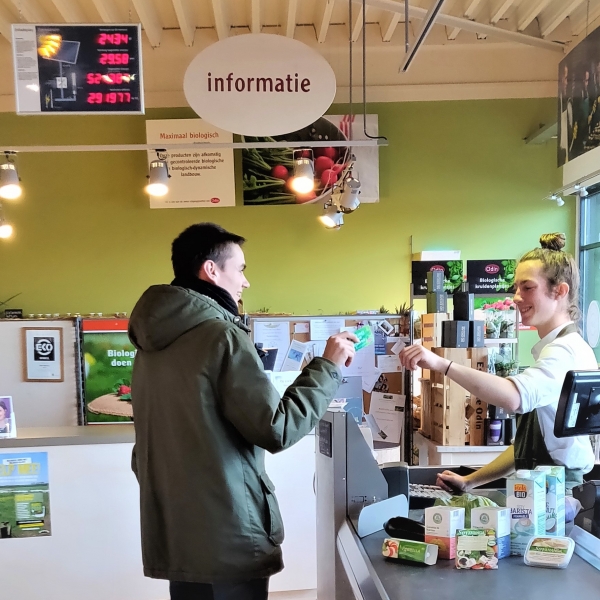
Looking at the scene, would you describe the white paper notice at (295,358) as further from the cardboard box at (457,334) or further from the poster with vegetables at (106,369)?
the poster with vegetables at (106,369)

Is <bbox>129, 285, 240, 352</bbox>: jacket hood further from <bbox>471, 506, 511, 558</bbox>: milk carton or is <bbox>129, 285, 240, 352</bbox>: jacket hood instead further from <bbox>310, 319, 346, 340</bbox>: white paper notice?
<bbox>310, 319, 346, 340</bbox>: white paper notice

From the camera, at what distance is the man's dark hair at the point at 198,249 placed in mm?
1947

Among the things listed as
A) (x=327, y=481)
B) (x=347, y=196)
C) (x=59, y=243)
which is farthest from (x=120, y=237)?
(x=327, y=481)

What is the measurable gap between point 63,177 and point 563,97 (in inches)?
188

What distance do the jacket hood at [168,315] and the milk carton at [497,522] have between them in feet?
2.88

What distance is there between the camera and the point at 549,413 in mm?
1949

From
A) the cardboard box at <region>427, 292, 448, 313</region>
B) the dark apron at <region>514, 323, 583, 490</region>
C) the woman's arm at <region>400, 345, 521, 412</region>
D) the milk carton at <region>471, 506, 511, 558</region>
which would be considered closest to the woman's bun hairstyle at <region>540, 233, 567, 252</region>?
the dark apron at <region>514, 323, 583, 490</region>

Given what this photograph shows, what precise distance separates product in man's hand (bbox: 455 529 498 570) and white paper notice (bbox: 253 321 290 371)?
3.40 metres

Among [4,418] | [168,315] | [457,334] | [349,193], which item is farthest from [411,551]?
[349,193]

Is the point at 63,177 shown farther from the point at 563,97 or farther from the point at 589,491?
the point at 589,491

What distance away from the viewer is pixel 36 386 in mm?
5285

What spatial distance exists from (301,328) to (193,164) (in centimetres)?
233

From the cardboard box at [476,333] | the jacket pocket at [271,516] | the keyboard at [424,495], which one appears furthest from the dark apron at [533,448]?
the cardboard box at [476,333]

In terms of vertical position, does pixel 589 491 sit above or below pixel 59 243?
below
